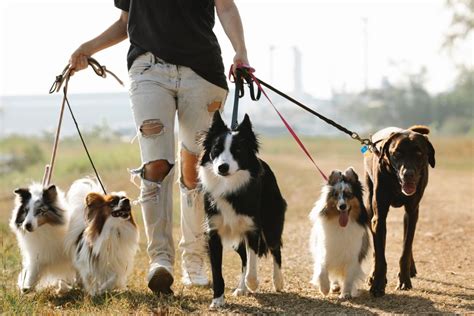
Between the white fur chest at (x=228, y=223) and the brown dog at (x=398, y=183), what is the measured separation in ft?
3.59

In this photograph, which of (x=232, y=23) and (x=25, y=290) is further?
(x=25, y=290)

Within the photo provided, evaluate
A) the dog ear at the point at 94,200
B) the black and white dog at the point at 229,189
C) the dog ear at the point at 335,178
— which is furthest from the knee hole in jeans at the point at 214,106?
the dog ear at the point at 94,200

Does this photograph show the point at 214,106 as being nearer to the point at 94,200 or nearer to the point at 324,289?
the point at 94,200

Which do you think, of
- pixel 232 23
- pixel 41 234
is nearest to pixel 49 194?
pixel 41 234

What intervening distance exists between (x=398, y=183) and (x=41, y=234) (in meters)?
3.09

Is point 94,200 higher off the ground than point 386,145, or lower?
lower

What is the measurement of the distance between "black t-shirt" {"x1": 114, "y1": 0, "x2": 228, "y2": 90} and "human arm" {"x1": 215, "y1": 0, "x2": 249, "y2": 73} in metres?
0.17

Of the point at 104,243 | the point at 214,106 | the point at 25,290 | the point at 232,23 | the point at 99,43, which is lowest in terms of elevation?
the point at 25,290

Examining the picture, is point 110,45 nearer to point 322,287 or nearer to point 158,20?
point 158,20

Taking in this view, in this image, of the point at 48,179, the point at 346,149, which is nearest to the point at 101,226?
the point at 48,179

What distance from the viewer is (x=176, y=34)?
6.64m

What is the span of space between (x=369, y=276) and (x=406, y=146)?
4.38 feet

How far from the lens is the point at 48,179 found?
746 cm

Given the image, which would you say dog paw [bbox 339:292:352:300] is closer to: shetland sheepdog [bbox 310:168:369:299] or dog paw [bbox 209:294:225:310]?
shetland sheepdog [bbox 310:168:369:299]
